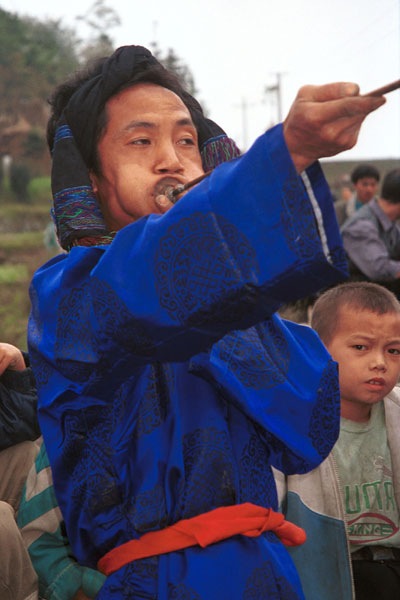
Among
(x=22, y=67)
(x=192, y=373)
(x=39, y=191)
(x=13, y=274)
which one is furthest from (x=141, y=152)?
(x=22, y=67)

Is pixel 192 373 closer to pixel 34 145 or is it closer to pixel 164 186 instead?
pixel 164 186

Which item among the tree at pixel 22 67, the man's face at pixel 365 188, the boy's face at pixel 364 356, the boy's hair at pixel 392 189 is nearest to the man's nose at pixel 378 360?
the boy's face at pixel 364 356

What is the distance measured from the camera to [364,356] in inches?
105

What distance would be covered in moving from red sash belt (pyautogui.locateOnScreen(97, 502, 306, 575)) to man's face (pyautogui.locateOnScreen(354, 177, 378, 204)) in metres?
6.07

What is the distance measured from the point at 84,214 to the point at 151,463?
0.53 metres

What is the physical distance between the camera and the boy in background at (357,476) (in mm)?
2363

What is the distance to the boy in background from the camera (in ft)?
7.75

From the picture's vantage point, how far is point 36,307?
A: 1.33 m

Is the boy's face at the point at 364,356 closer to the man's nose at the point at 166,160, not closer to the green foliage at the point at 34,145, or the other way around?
the man's nose at the point at 166,160

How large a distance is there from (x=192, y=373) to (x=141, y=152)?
0.51m

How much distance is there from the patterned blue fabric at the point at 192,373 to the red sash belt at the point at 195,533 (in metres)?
0.02

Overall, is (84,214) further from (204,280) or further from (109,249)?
(204,280)

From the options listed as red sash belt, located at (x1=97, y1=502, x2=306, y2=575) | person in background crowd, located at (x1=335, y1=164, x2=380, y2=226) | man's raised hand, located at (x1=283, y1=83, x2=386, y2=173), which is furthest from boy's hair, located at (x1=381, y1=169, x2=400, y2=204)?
man's raised hand, located at (x1=283, y1=83, x2=386, y2=173)

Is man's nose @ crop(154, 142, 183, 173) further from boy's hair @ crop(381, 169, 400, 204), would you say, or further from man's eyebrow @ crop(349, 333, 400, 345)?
boy's hair @ crop(381, 169, 400, 204)
